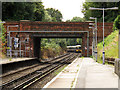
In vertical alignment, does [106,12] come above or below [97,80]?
above

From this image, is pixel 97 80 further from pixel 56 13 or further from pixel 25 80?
pixel 56 13

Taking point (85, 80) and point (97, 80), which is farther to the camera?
point (85, 80)

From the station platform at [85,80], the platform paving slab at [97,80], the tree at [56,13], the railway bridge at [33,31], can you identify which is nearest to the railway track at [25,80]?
the station platform at [85,80]

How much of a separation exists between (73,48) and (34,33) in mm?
52079

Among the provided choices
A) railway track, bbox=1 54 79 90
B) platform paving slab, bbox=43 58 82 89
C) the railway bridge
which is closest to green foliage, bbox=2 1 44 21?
the railway bridge

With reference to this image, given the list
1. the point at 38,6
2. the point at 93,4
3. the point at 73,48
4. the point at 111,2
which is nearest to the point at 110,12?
the point at 111,2

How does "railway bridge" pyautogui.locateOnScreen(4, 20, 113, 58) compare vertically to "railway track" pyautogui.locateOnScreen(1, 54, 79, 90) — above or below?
above

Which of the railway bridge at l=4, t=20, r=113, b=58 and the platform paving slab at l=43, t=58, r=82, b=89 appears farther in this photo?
the railway bridge at l=4, t=20, r=113, b=58

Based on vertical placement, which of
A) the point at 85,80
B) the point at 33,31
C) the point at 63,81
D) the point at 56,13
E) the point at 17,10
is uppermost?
the point at 56,13

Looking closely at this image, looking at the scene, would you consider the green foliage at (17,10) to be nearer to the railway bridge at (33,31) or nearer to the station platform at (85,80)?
the railway bridge at (33,31)

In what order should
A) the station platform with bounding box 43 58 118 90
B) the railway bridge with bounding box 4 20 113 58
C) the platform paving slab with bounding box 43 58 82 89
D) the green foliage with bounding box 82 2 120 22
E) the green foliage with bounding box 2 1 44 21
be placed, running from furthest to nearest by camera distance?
1. the green foliage with bounding box 82 2 120 22
2. the green foliage with bounding box 2 1 44 21
3. the railway bridge with bounding box 4 20 113 58
4. the platform paving slab with bounding box 43 58 82 89
5. the station platform with bounding box 43 58 118 90

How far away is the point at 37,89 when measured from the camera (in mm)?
14344

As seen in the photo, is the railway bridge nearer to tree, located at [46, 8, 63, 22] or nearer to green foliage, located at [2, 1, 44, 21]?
green foliage, located at [2, 1, 44, 21]

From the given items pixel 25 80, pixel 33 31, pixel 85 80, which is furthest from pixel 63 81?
pixel 33 31
